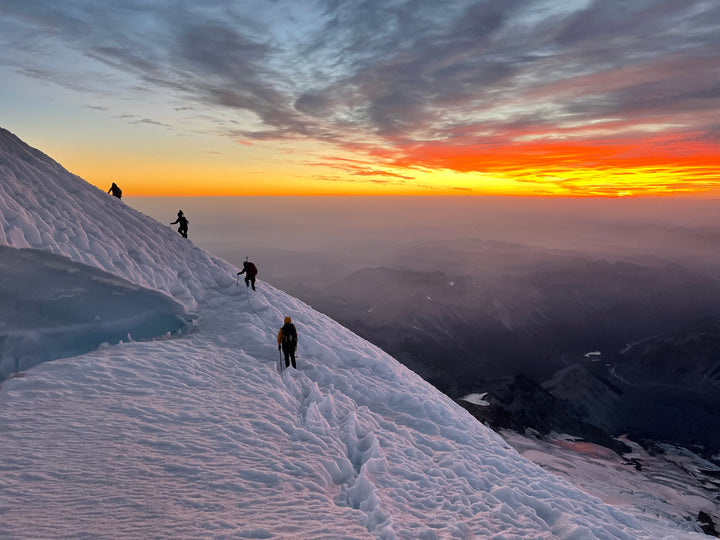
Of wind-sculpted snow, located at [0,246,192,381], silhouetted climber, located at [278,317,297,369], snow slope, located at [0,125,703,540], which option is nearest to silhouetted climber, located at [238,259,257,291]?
snow slope, located at [0,125,703,540]

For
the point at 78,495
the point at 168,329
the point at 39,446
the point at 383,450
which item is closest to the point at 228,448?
the point at 78,495

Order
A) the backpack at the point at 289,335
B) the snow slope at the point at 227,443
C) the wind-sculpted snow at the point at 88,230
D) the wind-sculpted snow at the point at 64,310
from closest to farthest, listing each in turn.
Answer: the snow slope at the point at 227,443 → the wind-sculpted snow at the point at 64,310 → the backpack at the point at 289,335 → the wind-sculpted snow at the point at 88,230

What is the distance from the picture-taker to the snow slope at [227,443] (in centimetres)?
708

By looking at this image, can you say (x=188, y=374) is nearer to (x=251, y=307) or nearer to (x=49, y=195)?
(x=251, y=307)

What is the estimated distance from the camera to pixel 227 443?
9555mm

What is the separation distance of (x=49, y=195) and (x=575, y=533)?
25.1 m

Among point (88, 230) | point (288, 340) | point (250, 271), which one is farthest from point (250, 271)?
point (288, 340)

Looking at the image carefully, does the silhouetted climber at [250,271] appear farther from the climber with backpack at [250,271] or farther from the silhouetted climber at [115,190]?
the silhouetted climber at [115,190]

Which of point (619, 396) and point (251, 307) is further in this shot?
point (619, 396)

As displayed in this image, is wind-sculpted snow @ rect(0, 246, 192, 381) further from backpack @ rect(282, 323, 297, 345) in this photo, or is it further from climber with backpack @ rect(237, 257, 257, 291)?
backpack @ rect(282, 323, 297, 345)

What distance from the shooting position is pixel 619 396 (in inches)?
6344

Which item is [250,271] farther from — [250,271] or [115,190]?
[115,190]

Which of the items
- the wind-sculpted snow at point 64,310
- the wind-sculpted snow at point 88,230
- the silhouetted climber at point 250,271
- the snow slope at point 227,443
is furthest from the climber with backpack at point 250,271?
the wind-sculpted snow at point 64,310

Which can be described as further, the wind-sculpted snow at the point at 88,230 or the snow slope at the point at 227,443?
the wind-sculpted snow at the point at 88,230
